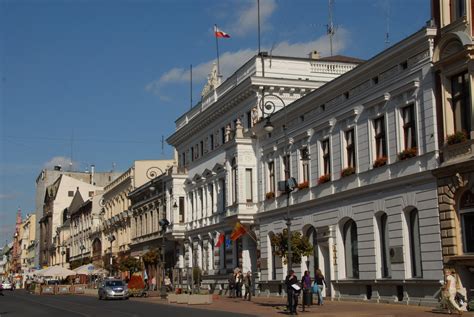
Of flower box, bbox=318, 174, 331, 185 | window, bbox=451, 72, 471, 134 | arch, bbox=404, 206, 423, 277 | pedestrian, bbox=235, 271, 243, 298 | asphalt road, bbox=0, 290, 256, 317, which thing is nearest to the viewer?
window, bbox=451, 72, 471, 134

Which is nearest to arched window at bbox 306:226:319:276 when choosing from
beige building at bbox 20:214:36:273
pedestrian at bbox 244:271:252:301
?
pedestrian at bbox 244:271:252:301

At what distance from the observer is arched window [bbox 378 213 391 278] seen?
32156mm

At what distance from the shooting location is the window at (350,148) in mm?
35188

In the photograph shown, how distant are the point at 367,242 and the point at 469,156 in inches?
328

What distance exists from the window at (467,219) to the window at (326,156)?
35.7 ft

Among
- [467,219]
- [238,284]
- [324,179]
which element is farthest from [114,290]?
[467,219]

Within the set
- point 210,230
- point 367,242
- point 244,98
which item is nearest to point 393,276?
point 367,242

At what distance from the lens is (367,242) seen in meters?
33.4

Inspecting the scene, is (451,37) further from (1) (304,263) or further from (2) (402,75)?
(1) (304,263)

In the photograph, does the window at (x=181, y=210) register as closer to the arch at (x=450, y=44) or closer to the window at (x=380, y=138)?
the window at (x=380, y=138)

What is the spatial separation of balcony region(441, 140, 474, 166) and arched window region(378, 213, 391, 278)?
5481 mm

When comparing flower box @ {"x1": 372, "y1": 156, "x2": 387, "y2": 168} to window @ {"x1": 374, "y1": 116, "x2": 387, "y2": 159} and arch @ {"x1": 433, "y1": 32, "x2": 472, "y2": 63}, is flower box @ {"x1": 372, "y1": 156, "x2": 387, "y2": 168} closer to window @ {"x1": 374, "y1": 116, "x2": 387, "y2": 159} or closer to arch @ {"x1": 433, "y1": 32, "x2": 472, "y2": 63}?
window @ {"x1": 374, "y1": 116, "x2": 387, "y2": 159}

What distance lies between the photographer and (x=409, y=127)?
30.7 metres

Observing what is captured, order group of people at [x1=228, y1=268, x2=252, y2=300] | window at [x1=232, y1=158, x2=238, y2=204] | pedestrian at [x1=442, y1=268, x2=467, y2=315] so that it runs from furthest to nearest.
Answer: window at [x1=232, y1=158, x2=238, y2=204], group of people at [x1=228, y1=268, x2=252, y2=300], pedestrian at [x1=442, y1=268, x2=467, y2=315]
